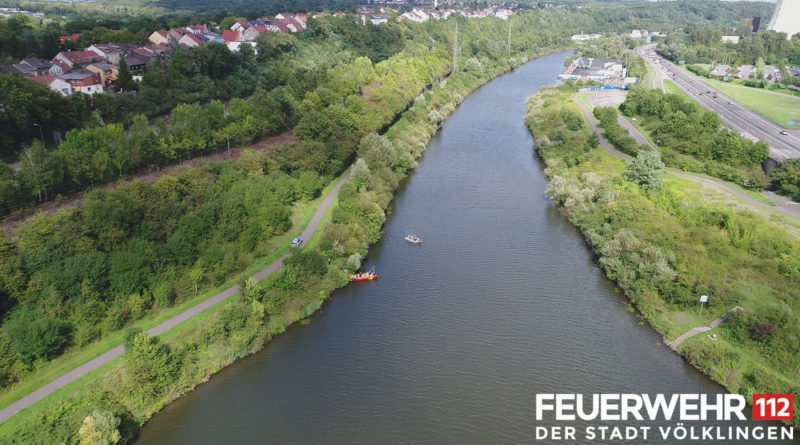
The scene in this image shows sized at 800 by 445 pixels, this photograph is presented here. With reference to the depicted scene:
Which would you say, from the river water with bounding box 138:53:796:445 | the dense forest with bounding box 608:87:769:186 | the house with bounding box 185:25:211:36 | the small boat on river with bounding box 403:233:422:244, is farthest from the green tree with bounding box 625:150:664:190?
the house with bounding box 185:25:211:36

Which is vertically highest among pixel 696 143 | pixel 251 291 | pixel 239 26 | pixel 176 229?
pixel 239 26

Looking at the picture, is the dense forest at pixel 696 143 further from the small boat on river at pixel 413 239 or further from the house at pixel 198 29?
the house at pixel 198 29

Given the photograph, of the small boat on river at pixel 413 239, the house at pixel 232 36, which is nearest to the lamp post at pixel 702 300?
the small boat on river at pixel 413 239

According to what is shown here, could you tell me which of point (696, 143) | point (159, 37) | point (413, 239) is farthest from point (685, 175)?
point (159, 37)

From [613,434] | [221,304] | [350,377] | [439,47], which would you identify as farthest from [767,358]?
[439,47]

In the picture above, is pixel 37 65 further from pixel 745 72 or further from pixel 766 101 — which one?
pixel 745 72

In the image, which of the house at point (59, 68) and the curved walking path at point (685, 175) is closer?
the curved walking path at point (685, 175)
